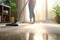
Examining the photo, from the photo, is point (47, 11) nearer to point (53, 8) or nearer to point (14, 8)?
point (53, 8)

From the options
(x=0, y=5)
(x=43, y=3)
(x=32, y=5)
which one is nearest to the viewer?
(x=32, y=5)

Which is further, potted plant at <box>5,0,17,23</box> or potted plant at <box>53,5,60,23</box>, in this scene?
potted plant at <box>5,0,17,23</box>

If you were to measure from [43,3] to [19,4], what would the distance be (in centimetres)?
84

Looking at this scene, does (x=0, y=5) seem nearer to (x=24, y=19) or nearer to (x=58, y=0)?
(x=24, y=19)

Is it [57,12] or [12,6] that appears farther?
[12,6]

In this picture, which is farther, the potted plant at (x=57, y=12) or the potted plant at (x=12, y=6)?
the potted plant at (x=12, y=6)

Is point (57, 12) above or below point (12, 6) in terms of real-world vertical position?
below

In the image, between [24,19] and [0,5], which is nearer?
[0,5]

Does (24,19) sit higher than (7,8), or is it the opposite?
(7,8)

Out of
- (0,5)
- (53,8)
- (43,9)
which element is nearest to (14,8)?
(0,5)

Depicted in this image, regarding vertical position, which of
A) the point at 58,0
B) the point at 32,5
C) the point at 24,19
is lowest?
the point at 24,19

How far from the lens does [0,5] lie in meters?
4.01

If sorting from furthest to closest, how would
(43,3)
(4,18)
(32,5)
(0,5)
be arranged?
(43,3)
(4,18)
(0,5)
(32,5)

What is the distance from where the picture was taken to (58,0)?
4.72 metres
